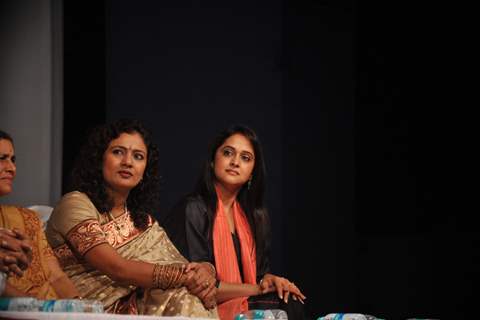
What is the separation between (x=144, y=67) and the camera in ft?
17.0

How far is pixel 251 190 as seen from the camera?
4242mm

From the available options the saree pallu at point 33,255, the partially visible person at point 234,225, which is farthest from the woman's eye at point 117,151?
the partially visible person at point 234,225

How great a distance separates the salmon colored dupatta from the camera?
402cm

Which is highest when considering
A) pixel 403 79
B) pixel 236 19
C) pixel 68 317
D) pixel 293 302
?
pixel 236 19

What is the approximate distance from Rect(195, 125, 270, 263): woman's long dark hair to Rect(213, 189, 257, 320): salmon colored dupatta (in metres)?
0.03

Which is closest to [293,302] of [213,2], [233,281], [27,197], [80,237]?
[233,281]

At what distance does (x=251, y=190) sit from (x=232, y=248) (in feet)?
1.00

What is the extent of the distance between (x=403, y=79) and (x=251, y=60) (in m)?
0.98

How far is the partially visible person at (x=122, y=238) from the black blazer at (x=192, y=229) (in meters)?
0.41

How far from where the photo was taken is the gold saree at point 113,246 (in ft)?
10.6

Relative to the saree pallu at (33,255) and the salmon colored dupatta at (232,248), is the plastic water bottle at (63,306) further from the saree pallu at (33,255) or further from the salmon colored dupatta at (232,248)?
the salmon colored dupatta at (232,248)

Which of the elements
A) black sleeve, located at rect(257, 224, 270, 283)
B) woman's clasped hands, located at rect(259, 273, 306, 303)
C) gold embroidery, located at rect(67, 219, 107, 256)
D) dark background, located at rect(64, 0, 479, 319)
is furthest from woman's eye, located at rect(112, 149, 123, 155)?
dark background, located at rect(64, 0, 479, 319)

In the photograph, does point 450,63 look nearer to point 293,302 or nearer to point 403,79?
point 403,79

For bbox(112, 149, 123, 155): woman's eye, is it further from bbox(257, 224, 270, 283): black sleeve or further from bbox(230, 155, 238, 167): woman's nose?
bbox(257, 224, 270, 283): black sleeve
